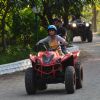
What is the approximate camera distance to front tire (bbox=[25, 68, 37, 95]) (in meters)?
12.7

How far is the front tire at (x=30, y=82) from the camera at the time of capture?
12688 millimetres

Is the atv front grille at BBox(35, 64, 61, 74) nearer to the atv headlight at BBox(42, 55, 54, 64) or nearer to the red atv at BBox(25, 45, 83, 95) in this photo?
the red atv at BBox(25, 45, 83, 95)

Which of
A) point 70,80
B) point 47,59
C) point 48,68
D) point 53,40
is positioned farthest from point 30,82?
point 53,40

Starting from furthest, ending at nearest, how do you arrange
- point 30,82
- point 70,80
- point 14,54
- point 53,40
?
1. point 14,54
2. point 53,40
3. point 30,82
4. point 70,80

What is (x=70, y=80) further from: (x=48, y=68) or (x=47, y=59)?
(x=47, y=59)

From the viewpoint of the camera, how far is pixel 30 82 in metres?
12.7

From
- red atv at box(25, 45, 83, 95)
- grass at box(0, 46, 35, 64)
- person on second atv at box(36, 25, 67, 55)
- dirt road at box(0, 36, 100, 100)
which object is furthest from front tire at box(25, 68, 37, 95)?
grass at box(0, 46, 35, 64)

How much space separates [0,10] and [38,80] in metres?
11.4

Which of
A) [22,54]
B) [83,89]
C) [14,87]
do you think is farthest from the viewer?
[22,54]

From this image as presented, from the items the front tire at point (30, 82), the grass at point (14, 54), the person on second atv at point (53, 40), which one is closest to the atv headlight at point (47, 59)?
the front tire at point (30, 82)

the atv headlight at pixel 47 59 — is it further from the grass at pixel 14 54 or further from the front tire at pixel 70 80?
the grass at pixel 14 54

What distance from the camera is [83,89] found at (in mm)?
13336

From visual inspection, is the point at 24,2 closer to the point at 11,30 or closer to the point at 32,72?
the point at 11,30

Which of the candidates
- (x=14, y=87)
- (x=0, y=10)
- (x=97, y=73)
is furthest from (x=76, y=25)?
(x=14, y=87)
